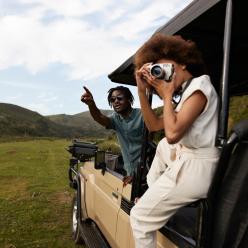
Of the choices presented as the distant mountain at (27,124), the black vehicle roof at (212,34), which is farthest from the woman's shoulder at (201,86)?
the distant mountain at (27,124)

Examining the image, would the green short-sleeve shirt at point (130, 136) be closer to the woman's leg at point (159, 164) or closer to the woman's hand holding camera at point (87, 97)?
the woman's hand holding camera at point (87, 97)

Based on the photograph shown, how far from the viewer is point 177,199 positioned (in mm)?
Result: 2586

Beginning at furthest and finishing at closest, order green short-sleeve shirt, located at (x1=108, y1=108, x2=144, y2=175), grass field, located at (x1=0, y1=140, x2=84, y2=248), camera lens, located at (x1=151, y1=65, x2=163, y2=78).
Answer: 1. grass field, located at (x1=0, y1=140, x2=84, y2=248)
2. green short-sleeve shirt, located at (x1=108, y1=108, x2=144, y2=175)
3. camera lens, located at (x1=151, y1=65, x2=163, y2=78)

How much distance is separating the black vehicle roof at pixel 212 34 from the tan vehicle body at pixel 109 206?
1.12 m

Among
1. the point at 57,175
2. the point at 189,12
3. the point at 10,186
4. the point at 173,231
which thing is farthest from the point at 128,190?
the point at 57,175

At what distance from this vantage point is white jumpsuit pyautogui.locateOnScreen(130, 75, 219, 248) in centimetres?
255

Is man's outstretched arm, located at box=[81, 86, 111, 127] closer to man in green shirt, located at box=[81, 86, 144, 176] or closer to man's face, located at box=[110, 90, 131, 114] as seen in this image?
man in green shirt, located at box=[81, 86, 144, 176]

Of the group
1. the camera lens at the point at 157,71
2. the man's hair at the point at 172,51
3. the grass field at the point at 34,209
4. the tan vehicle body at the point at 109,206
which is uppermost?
the man's hair at the point at 172,51

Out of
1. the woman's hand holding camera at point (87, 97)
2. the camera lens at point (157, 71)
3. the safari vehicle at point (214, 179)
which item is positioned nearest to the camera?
the safari vehicle at point (214, 179)

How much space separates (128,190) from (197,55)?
146 cm

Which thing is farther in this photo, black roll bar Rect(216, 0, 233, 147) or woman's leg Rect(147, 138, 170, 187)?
woman's leg Rect(147, 138, 170, 187)

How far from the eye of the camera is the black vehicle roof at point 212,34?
2789 mm

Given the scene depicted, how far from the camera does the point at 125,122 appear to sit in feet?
15.9

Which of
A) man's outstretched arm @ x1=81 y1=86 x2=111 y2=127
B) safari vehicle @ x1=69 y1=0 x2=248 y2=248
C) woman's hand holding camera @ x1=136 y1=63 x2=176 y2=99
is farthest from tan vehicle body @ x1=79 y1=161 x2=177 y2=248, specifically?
woman's hand holding camera @ x1=136 y1=63 x2=176 y2=99
